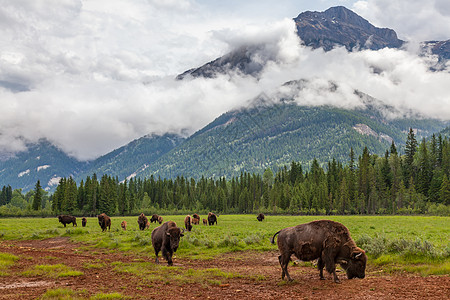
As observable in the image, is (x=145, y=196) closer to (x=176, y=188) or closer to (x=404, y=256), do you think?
(x=176, y=188)

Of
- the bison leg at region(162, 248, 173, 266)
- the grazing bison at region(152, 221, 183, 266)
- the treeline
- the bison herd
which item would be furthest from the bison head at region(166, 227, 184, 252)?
the treeline

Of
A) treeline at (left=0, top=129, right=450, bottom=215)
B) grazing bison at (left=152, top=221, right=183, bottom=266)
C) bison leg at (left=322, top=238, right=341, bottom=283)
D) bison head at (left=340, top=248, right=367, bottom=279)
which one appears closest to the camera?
bison head at (left=340, top=248, right=367, bottom=279)

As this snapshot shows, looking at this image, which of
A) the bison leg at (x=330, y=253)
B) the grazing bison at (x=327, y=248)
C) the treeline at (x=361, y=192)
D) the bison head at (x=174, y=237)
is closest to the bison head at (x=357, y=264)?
the grazing bison at (x=327, y=248)

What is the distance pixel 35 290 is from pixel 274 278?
35.7ft

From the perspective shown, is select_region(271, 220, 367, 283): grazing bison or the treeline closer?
select_region(271, 220, 367, 283): grazing bison

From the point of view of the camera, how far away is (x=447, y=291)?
10695 millimetres

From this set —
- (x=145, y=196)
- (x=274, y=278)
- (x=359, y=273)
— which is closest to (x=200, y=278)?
(x=274, y=278)

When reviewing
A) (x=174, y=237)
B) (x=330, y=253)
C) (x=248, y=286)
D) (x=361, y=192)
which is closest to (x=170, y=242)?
(x=174, y=237)

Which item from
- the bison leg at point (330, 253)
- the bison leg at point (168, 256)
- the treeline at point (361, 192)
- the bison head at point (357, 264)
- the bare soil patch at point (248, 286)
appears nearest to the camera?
the bare soil patch at point (248, 286)

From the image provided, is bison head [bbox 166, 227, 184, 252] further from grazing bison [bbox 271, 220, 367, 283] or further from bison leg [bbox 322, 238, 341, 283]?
bison leg [bbox 322, 238, 341, 283]

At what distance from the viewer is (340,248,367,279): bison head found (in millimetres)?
13555

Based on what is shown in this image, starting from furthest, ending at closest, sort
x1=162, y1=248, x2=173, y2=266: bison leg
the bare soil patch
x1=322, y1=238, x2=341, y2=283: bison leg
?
x1=162, y1=248, x2=173, y2=266: bison leg, x1=322, y1=238, x2=341, y2=283: bison leg, the bare soil patch

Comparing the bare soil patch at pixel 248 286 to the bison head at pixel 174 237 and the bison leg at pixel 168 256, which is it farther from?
the bison head at pixel 174 237

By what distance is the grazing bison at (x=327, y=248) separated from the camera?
1366 centimetres
